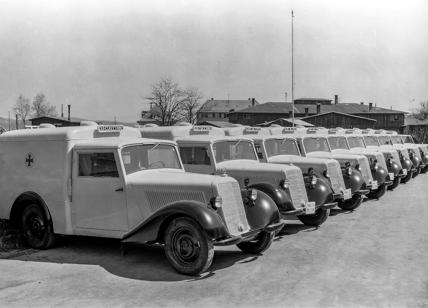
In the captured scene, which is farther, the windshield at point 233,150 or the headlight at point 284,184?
the windshield at point 233,150

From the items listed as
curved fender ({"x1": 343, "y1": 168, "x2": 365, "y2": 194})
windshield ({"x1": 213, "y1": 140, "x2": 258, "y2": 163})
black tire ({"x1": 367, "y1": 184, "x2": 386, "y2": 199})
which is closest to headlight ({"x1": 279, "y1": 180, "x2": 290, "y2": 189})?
windshield ({"x1": 213, "y1": 140, "x2": 258, "y2": 163})

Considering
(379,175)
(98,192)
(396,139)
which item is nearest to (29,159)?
(98,192)

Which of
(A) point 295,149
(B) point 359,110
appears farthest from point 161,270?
(B) point 359,110

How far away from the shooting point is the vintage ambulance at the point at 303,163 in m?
9.84

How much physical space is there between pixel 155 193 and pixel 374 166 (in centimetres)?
885

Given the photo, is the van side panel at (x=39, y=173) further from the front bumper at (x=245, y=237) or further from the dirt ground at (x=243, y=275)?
the front bumper at (x=245, y=237)

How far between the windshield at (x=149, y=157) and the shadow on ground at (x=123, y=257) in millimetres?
1300

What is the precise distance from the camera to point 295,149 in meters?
12.7

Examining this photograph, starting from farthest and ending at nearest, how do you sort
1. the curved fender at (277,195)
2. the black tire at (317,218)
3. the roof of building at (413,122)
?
the roof of building at (413,122) < the black tire at (317,218) < the curved fender at (277,195)

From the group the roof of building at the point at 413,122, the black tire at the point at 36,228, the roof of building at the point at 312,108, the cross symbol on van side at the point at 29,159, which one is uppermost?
the roof of building at the point at 312,108

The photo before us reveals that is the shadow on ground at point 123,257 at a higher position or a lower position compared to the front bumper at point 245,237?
lower

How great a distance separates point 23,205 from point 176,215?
3082mm

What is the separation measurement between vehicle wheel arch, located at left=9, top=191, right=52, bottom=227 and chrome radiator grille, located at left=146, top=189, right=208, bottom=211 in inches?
73.6

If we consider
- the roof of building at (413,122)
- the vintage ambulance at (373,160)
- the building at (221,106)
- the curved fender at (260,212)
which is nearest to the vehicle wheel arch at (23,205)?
the curved fender at (260,212)
